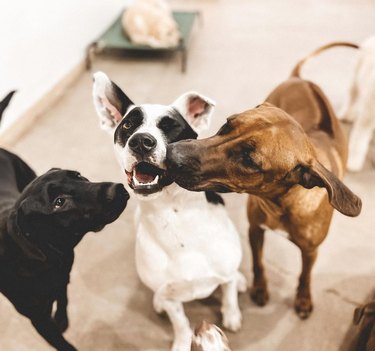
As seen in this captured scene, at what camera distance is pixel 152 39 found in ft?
A: 12.2

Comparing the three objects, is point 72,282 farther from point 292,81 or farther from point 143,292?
point 292,81

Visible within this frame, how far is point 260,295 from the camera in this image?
6.39ft

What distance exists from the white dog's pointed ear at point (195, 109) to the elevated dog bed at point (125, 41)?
7.38ft

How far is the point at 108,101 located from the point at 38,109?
197 cm

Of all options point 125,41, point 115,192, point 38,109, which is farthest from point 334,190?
point 125,41

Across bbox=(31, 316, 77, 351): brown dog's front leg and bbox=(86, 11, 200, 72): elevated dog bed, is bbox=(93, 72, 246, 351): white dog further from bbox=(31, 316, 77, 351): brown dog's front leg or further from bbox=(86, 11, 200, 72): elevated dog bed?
bbox=(86, 11, 200, 72): elevated dog bed

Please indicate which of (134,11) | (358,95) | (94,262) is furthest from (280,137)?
(134,11)

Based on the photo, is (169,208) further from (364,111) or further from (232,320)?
(364,111)

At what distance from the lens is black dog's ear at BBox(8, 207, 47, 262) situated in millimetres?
1338

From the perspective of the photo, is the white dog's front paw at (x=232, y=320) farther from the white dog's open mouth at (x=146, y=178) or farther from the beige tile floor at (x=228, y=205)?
the white dog's open mouth at (x=146, y=178)

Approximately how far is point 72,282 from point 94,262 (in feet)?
0.48

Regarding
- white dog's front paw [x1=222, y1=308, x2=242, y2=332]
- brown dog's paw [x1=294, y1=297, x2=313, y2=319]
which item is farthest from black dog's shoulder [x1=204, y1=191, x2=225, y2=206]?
brown dog's paw [x1=294, y1=297, x2=313, y2=319]

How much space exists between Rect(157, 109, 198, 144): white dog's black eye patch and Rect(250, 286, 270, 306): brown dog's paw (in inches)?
34.1

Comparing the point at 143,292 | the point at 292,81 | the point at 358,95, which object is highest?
the point at 292,81
